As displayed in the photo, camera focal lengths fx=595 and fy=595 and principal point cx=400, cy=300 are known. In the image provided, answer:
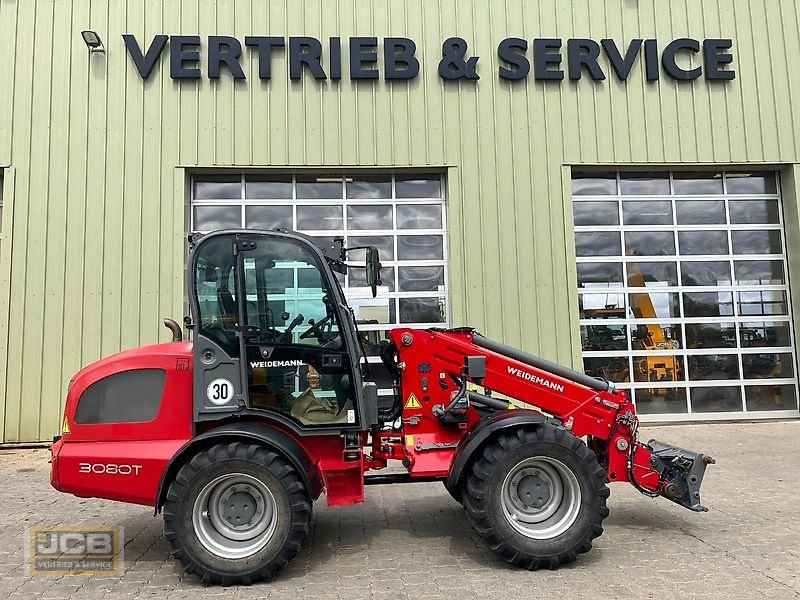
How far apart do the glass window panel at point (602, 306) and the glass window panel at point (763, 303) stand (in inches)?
90.4

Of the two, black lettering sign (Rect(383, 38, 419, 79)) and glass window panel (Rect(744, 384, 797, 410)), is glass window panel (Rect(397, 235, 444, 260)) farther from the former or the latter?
glass window panel (Rect(744, 384, 797, 410))

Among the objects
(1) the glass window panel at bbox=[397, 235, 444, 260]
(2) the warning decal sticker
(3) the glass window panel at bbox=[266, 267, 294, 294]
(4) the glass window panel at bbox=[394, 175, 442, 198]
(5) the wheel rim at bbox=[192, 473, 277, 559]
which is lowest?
(5) the wheel rim at bbox=[192, 473, 277, 559]

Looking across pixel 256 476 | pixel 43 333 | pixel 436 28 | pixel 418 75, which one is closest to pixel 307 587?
pixel 256 476

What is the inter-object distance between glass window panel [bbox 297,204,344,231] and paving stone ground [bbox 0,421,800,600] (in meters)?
5.22

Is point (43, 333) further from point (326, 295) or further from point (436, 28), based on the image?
point (436, 28)

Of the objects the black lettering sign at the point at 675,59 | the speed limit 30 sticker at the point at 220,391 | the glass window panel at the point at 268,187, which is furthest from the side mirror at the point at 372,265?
the black lettering sign at the point at 675,59

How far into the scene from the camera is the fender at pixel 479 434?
173 inches

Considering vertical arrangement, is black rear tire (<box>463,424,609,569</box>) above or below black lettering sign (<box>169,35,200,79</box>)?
below

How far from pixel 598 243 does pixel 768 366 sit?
151 inches

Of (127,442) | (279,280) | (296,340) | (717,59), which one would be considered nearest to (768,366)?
(717,59)

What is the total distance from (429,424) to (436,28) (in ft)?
26.3

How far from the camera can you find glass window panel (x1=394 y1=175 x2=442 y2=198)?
10555mm

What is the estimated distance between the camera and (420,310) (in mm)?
10312

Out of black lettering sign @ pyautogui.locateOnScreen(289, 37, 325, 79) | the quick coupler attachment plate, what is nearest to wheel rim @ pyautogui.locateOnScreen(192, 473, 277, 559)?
the quick coupler attachment plate
